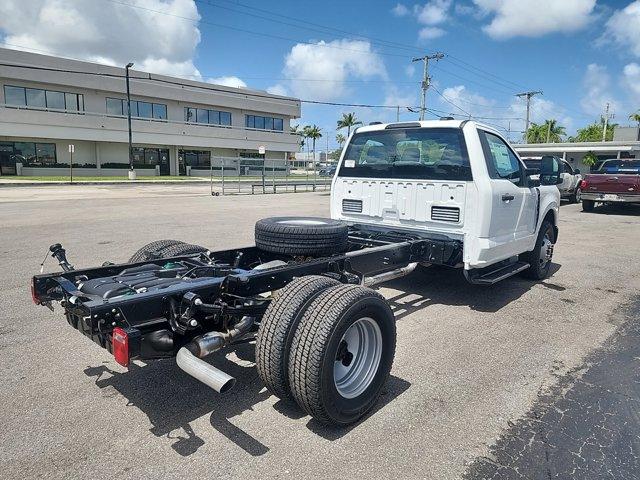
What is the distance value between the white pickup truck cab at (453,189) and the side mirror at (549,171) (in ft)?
0.04

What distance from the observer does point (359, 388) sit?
3.21m

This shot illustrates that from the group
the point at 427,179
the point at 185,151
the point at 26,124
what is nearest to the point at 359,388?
the point at 427,179

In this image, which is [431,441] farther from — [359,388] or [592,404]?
[592,404]

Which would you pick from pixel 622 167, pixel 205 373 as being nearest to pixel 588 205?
pixel 622 167

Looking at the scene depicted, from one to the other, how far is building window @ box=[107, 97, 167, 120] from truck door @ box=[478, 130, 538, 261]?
1716 inches

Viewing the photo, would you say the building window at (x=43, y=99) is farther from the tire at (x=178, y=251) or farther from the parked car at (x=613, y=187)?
the tire at (x=178, y=251)

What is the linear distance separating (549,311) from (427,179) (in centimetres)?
213

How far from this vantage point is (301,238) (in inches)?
162

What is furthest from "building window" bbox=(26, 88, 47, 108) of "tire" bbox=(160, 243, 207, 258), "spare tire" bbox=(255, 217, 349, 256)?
"spare tire" bbox=(255, 217, 349, 256)

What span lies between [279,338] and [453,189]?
3160 mm

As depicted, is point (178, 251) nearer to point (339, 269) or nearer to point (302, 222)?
point (302, 222)

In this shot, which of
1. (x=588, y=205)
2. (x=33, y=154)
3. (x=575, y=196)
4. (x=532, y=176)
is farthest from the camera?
(x=33, y=154)

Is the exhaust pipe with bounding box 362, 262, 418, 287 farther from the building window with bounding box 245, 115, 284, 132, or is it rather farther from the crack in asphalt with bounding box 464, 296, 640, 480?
the building window with bounding box 245, 115, 284, 132

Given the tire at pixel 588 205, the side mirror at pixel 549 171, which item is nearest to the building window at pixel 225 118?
the tire at pixel 588 205
